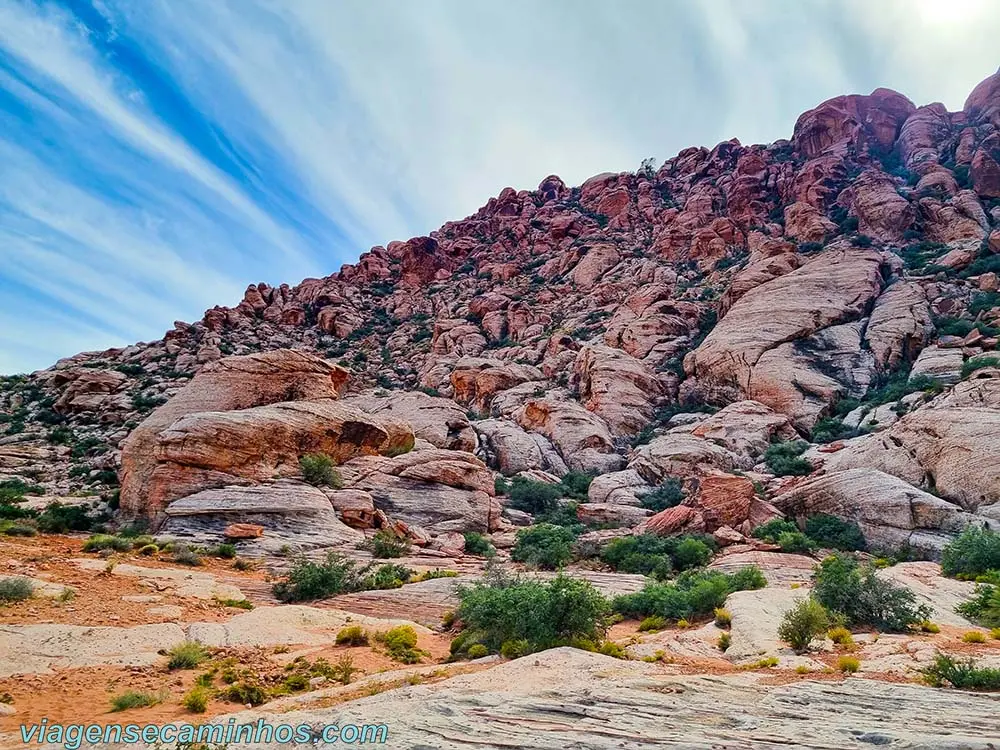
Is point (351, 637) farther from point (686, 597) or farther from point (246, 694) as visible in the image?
point (686, 597)

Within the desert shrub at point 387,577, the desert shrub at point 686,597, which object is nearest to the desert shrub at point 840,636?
the desert shrub at point 686,597

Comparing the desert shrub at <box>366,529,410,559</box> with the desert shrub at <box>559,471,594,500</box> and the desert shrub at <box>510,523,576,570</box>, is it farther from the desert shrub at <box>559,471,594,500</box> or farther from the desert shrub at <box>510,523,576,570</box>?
the desert shrub at <box>559,471,594,500</box>

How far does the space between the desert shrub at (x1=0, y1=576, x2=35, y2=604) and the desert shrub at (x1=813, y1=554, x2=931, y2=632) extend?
61.6 ft

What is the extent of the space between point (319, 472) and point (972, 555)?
24.8m

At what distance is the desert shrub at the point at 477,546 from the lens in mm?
22858

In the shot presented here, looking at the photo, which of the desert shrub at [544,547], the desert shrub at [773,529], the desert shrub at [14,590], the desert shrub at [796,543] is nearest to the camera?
the desert shrub at [14,590]

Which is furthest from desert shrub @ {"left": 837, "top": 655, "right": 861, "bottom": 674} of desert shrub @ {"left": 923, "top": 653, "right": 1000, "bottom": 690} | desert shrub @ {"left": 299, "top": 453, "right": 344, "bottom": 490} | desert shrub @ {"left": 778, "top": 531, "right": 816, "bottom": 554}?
desert shrub @ {"left": 299, "top": 453, "right": 344, "bottom": 490}

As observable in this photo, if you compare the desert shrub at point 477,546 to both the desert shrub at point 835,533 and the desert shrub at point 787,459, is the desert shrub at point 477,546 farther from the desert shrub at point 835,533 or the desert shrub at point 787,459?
the desert shrub at point 787,459

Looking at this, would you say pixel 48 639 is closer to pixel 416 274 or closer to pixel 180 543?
pixel 180 543

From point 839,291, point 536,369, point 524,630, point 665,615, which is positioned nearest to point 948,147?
point 839,291

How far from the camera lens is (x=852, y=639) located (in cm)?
1018

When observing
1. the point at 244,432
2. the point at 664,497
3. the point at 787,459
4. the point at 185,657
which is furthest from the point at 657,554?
the point at 244,432

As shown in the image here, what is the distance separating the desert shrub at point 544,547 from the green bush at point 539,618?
8.58 meters

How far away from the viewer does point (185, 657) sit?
9.40m
